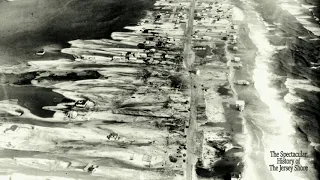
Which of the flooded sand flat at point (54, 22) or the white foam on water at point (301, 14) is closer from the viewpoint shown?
the flooded sand flat at point (54, 22)

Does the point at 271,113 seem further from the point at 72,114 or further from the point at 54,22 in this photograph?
the point at 54,22

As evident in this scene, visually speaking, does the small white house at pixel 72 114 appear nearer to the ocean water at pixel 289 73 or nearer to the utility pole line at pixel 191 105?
the utility pole line at pixel 191 105

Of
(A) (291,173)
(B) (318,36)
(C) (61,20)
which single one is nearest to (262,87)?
(A) (291,173)

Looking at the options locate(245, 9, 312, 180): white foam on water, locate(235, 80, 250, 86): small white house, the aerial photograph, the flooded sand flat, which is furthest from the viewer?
the flooded sand flat

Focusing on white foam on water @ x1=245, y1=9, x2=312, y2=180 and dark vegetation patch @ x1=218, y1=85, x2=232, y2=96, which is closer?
white foam on water @ x1=245, y1=9, x2=312, y2=180

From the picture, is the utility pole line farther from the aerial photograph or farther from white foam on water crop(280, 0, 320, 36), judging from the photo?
white foam on water crop(280, 0, 320, 36)

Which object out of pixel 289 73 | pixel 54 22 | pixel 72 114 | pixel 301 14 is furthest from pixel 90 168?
pixel 301 14

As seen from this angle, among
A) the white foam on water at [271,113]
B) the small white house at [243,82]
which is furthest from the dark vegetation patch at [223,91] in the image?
the white foam on water at [271,113]

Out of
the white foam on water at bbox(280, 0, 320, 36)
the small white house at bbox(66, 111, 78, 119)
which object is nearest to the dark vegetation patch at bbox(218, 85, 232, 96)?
the small white house at bbox(66, 111, 78, 119)

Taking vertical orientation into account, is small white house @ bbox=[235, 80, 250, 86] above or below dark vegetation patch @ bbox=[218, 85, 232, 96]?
above
